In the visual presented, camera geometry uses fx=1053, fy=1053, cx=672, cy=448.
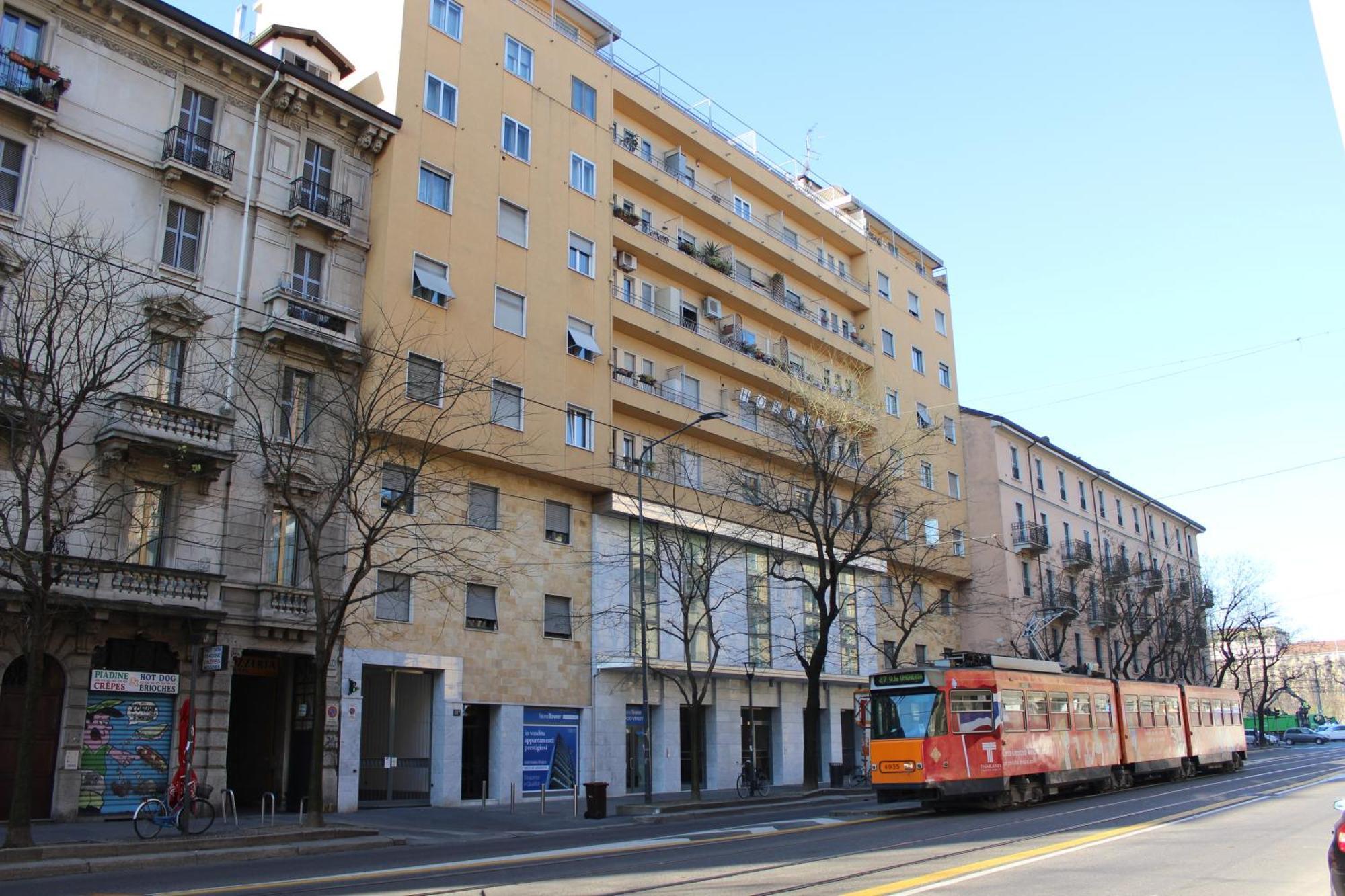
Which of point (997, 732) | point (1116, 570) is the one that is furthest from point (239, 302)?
point (1116, 570)

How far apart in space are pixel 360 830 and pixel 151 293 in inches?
510

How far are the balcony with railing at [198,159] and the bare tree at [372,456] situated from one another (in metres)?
4.32

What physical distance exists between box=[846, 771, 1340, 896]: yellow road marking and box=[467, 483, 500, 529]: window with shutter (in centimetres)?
1847

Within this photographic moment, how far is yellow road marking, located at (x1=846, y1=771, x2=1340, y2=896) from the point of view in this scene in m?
10.9

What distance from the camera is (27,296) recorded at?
19969 mm

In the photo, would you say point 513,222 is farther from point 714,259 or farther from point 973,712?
point 973,712

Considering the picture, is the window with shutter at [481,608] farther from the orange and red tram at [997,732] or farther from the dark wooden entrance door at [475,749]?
the orange and red tram at [997,732]

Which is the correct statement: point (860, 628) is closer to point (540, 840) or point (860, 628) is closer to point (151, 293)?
point (540, 840)

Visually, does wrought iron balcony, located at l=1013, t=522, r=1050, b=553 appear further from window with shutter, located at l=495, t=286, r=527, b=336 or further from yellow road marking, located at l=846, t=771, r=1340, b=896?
yellow road marking, located at l=846, t=771, r=1340, b=896

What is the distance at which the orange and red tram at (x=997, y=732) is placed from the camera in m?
22.6

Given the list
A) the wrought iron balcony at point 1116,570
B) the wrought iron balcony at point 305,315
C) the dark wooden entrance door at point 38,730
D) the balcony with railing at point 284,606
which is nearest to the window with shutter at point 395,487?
the balcony with railing at point 284,606

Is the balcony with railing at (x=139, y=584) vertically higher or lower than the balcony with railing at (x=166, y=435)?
lower

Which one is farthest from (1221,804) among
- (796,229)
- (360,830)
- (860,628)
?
(796,229)

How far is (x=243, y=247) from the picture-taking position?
25.9m
